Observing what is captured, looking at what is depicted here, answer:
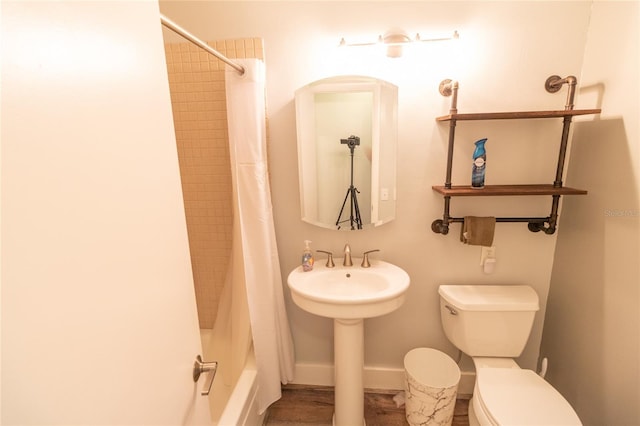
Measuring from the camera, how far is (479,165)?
1.33 meters

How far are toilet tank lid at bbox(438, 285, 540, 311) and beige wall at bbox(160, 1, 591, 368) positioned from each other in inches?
2.6

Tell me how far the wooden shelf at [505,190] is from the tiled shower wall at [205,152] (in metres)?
1.16

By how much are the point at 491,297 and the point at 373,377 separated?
86 centimetres

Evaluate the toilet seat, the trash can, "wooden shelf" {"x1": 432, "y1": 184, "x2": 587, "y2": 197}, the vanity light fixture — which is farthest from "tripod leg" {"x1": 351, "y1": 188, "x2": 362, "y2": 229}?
the toilet seat

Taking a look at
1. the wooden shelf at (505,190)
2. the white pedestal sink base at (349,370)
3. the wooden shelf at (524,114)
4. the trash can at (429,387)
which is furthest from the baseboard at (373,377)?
the wooden shelf at (524,114)

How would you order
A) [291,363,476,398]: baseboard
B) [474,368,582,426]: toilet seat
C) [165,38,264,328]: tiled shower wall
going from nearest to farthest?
[474,368,582,426]: toilet seat, [165,38,264,328]: tiled shower wall, [291,363,476,398]: baseboard

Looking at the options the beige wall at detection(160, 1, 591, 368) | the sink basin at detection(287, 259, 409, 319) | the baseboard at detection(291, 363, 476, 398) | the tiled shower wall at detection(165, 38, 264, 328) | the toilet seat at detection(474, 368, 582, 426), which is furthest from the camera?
the baseboard at detection(291, 363, 476, 398)

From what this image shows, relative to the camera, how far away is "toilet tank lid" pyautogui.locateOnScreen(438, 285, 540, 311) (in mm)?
1375

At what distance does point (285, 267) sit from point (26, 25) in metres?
1.43

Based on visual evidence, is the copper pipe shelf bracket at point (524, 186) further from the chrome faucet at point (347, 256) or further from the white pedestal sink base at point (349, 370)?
A: the white pedestal sink base at point (349, 370)

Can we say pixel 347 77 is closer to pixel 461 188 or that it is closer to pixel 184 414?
pixel 461 188

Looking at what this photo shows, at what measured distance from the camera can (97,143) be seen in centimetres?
44

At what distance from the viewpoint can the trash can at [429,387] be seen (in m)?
1.36

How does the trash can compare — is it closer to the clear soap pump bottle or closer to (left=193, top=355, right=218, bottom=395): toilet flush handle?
the clear soap pump bottle
